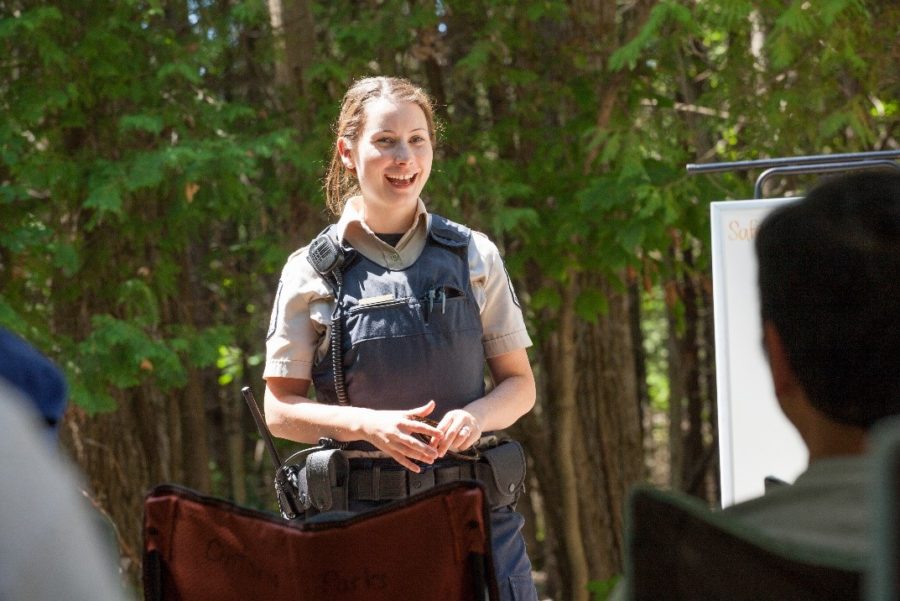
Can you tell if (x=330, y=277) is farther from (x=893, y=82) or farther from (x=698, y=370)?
(x=698, y=370)

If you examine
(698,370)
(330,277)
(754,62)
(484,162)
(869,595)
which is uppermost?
(754,62)

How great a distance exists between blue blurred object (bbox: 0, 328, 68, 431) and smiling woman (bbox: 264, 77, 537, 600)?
1573 millimetres

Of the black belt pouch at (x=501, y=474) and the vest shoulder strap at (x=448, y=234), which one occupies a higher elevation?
the vest shoulder strap at (x=448, y=234)

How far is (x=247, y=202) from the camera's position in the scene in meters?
6.47

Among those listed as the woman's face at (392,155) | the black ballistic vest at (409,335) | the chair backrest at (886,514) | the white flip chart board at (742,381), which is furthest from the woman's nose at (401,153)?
the chair backrest at (886,514)

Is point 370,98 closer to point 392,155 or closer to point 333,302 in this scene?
point 392,155

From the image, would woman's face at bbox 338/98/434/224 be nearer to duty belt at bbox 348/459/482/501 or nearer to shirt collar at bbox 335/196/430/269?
shirt collar at bbox 335/196/430/269

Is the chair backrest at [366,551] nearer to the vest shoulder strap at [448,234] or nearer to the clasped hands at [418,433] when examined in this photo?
the clasped hands at [418,433]

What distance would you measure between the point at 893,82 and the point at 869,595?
5775 millimetres

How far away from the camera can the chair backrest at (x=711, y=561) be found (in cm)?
113

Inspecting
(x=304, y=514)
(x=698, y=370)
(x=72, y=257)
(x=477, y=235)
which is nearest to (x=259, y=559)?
(x=304, y=514)

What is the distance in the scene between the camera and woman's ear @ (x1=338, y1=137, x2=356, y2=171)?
293cm

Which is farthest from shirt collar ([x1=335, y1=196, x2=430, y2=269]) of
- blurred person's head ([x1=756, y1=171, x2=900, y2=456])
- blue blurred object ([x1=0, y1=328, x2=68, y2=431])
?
blue blurred object ([x1=0, y1=328, x2=68, y2=431])

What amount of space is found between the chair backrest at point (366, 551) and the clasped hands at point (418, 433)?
64 centimetres
